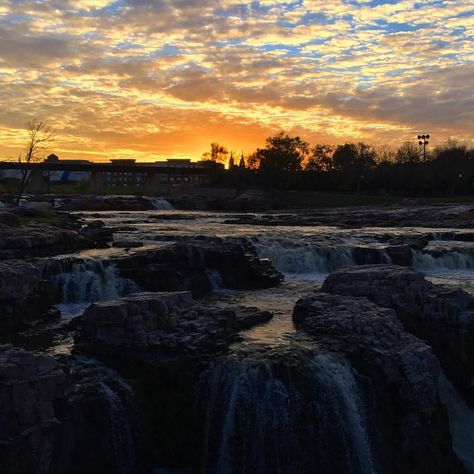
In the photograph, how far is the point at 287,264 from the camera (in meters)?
28.2

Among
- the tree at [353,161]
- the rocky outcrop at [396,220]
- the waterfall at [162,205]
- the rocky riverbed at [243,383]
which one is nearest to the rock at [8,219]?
the rocky riverbed at [243,383]

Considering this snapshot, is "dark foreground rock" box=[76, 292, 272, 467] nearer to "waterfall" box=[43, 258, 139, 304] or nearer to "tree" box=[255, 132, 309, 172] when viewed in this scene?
"waterfall" box=[43, 258, 139, 304]

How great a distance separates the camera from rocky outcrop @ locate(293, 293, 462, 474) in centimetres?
1219

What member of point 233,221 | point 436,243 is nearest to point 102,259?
point 436,243

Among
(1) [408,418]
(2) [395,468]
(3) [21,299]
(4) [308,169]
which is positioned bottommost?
(2) [395,468]

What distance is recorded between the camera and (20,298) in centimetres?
1734

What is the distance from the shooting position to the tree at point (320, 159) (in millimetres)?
109800

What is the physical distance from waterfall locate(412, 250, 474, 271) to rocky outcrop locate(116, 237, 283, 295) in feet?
27.7

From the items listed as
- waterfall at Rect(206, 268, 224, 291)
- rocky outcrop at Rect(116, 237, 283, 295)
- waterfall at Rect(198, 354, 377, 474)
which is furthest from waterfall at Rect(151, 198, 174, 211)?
waterfall at Rect(198, 354, 377, 474)

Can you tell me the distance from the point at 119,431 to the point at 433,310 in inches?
348

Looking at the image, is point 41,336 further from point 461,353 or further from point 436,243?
point 436,243

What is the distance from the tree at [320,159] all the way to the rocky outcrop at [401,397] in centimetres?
9652

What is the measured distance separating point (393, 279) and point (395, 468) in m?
6.09

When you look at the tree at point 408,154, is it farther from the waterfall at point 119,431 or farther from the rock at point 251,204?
Result: the waterfall at point 119,431
